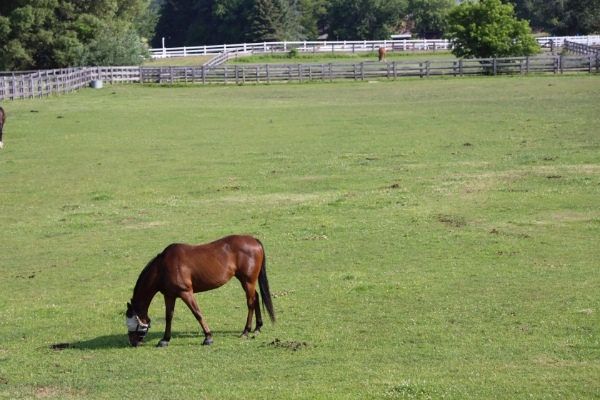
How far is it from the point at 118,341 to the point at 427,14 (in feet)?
410

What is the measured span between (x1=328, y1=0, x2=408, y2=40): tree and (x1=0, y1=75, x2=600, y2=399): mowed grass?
90.3 metres

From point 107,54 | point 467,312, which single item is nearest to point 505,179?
point 467,312

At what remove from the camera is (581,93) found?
1800 inches

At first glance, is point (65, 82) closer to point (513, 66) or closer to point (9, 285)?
point (513, 66)

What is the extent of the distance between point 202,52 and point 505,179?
78.2 m

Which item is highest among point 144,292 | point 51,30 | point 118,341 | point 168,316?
point 51,30

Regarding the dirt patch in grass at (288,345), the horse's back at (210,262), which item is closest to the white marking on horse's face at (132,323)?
the horse's back at (210,262)

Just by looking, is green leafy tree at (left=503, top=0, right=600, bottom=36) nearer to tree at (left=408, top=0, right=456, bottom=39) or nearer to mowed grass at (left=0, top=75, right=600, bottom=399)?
tree at (left=408, top=0, right=456, bottom=39)

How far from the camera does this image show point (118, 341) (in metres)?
11.2

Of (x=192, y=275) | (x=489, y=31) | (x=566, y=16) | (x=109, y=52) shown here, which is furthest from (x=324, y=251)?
(x=566, y=16)

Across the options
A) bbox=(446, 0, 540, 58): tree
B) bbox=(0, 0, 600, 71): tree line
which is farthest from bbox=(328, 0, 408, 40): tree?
bbox=(446, 0, 540, 58): tree

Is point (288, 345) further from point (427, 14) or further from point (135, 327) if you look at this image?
point (427, 14)

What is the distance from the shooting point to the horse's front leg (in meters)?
10.5

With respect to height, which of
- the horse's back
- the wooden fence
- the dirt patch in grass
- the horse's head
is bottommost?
the dirt patch in grass
